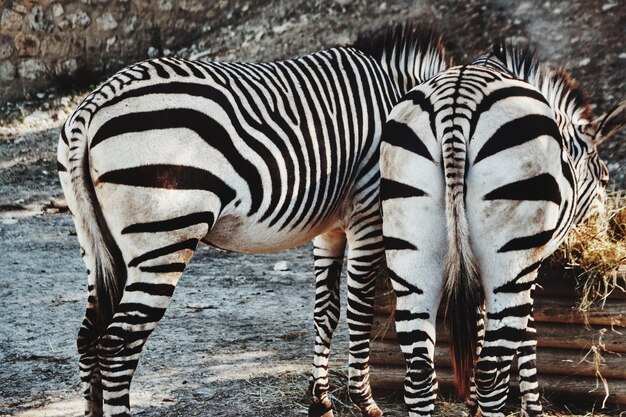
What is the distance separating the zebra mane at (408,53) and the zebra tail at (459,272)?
1.53 meters

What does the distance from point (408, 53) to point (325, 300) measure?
1524 mm

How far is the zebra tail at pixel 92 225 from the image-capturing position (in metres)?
3.44

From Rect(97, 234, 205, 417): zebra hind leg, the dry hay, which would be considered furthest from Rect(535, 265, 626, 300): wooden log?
Rect(97, 234, 205, 417): zebra hind leg

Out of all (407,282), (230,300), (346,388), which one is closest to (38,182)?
(230,300)

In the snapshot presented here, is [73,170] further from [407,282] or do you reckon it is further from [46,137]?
[46,137]

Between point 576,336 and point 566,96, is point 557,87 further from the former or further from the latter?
point 576,336

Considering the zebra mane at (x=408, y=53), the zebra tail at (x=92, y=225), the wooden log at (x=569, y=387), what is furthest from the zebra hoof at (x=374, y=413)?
the zebra mane at (x=408, y=53)

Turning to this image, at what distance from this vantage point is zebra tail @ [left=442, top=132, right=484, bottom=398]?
3111mm

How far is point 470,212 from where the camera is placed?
313 cm

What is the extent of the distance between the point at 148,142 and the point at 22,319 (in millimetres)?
3121

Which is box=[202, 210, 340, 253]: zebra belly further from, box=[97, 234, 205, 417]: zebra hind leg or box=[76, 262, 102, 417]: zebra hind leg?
box=[76, 262, 102, 417]: zebra hind leg

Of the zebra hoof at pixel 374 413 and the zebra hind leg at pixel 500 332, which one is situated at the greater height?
the zebra hind leg at pixel 500 332

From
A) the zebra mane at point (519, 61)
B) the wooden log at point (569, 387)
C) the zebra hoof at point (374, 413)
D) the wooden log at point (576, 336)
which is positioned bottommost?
the zebra hoof at point (374, 413)

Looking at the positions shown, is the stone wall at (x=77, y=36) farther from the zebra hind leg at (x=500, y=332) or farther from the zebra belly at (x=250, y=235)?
the zebra hind leg at (x=500, y=332)
